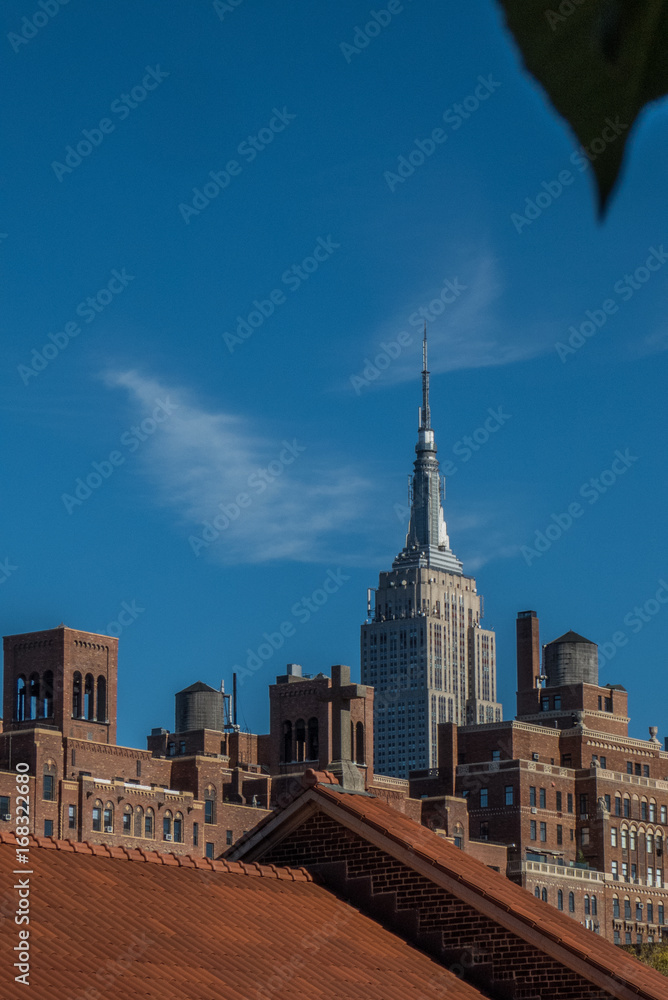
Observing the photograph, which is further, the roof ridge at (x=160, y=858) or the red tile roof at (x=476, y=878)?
the red tile roof at (x=476, y=878)

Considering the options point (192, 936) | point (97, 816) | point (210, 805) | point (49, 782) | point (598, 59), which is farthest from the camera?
point (210, 805)

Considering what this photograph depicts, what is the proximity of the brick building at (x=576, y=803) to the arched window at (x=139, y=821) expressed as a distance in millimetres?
28098

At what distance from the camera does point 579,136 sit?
3.15 ft

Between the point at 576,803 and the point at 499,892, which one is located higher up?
the point at 499,892

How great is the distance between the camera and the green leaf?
3.09 ft

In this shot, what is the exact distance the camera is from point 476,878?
65.2ft

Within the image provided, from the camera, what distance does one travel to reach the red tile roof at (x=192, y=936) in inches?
584

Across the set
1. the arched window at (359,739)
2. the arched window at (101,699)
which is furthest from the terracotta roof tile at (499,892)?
the arched window at (359,739)

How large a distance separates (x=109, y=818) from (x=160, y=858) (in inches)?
3224

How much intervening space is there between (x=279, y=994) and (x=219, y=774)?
3821 inches

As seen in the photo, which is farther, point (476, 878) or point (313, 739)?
point (313, 739)

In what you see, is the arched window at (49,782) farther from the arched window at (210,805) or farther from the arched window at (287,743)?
the arched window at (287,743)

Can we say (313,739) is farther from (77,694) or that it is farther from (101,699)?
(77,694)

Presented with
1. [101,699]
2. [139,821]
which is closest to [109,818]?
[139,821]
